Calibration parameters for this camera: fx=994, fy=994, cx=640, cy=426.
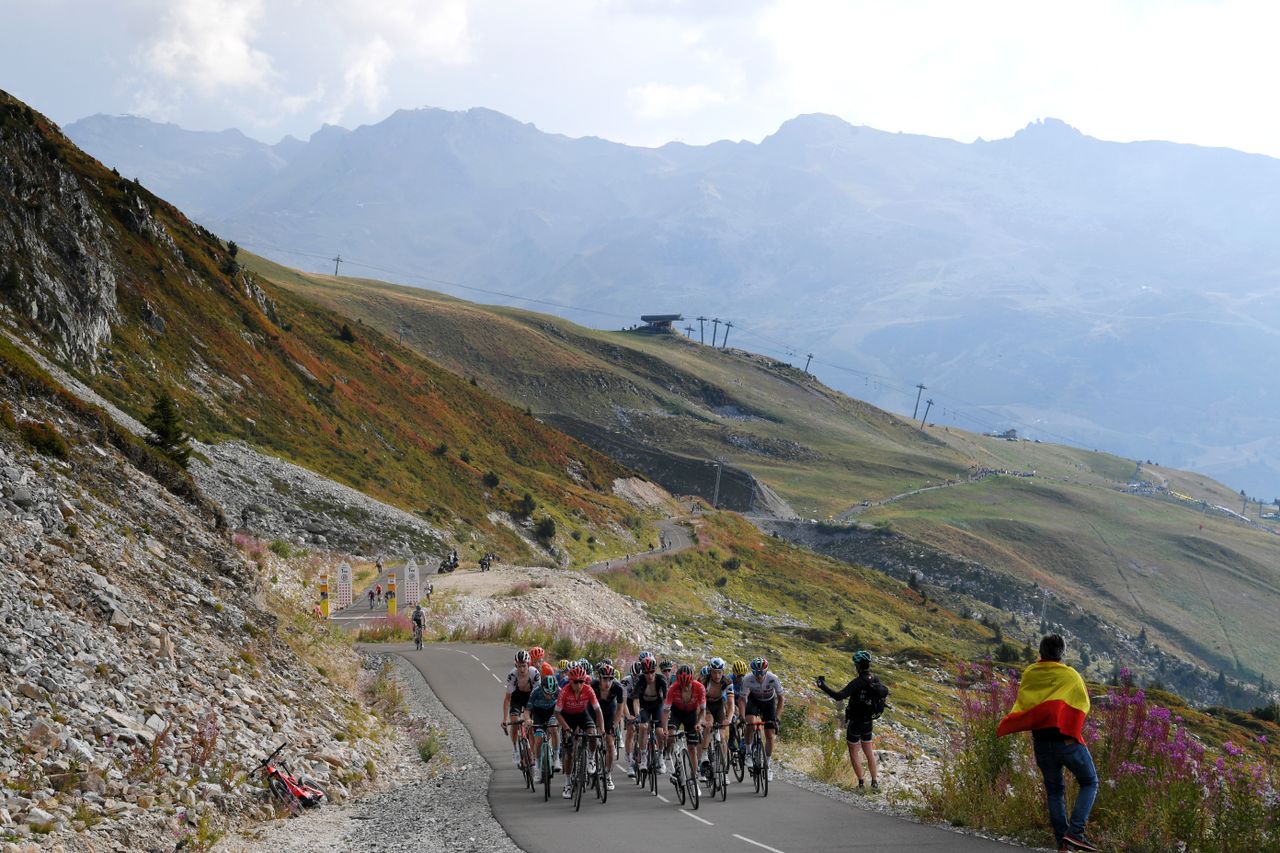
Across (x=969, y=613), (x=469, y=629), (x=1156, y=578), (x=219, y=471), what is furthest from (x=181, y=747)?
(x=1156, y=578)

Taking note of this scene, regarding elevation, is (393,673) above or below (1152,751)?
below

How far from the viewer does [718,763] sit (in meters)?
16.5

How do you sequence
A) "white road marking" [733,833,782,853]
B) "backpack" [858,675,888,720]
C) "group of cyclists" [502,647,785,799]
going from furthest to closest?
"group of cyclists" [502,647,785,799] < "backpack" [858,675,888,720] < "white road marking" [733,833,782,853]

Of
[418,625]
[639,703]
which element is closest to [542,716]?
[639,703]

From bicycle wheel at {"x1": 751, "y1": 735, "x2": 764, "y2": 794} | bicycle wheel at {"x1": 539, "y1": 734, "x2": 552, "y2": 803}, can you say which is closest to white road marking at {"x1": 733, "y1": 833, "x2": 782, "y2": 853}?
bicycle wheel at {"x1": 751, "y1": 735, "x2": 764, "y2": 794}

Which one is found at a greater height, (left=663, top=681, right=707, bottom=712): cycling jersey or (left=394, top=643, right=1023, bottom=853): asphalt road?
(left=663, top=681, right=707, bottom=712): cycling jersey

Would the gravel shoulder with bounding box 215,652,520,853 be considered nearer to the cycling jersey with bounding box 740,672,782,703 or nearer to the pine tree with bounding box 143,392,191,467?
the cycling jersey with bounding box 740,672,782,703

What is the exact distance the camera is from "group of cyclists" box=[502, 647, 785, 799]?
52.6 feet

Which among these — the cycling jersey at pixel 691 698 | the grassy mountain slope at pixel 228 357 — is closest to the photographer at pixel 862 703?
the cycling jersey at pixel 691 698

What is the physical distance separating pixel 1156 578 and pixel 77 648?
17715 centimetres

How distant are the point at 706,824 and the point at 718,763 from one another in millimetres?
2143

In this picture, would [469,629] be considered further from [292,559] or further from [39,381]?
[39,381]

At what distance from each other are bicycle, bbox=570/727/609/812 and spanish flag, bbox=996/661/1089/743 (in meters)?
7.05

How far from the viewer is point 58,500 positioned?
18125mm
